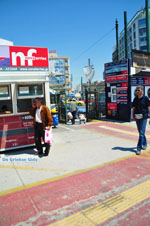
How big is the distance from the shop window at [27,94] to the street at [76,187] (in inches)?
66.9

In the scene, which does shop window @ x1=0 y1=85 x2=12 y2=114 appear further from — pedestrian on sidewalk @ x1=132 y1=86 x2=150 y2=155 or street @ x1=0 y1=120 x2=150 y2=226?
pedestrian on sidewalk @ x1=132 y1=86 x2=150 y2=155

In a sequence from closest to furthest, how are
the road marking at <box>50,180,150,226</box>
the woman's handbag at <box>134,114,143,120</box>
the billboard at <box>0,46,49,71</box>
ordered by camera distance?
the road marking at <box>50,180,150,226</box> < the woman's handbag at <box>134,114,143,120</box> < the billboard at <box>0,46,49,71</box>

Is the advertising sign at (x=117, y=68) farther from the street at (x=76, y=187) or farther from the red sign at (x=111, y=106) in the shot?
the street at (x=76, y=187)

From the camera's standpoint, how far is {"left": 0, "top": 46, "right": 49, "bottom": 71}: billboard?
585cm

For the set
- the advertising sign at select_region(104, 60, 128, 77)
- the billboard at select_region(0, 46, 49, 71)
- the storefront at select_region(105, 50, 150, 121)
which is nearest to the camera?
the billboard at select_region(0, 46, 49, 71)

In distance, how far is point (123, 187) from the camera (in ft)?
11.8

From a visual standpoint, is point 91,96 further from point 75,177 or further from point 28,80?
point 75,177

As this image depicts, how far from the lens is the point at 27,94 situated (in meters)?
6.23

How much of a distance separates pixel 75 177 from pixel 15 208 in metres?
1.47

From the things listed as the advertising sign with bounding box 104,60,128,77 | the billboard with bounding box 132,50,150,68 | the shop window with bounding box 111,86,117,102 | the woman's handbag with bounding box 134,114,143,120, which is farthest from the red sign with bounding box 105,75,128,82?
the woman's handbag with bounding box 134,114,143,120

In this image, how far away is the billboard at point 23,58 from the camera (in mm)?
5853

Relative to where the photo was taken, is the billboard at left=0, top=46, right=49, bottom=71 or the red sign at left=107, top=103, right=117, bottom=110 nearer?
the billboard at left=0, top=46, right=49, bottom=71

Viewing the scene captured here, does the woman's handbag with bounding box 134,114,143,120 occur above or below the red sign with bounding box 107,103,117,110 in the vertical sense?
below

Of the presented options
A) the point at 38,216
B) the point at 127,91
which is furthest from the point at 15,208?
the point at 127,91
